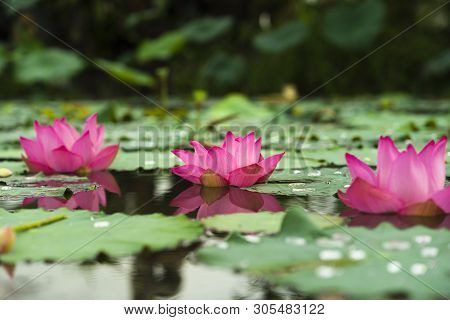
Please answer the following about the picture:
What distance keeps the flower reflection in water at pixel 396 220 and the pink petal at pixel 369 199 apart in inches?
0.5

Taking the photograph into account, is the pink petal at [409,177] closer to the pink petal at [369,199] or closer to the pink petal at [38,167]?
the pink petal at [369,199]

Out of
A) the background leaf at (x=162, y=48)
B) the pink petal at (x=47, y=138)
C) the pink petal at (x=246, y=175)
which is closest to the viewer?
the pink petal at (x=246, y=175)

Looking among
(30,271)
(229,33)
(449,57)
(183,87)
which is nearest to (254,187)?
(30,271)

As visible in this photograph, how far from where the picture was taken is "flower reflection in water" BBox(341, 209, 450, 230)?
104cm

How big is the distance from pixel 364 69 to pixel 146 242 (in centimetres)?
570

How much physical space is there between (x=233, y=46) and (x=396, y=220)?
6.29 metres

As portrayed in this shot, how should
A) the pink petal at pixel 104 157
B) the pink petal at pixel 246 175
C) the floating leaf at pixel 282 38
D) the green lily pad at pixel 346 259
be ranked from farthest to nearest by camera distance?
1. the floating leaf at pixel 282 38
2. the pink petal at pixel 104 157
3. the pink petal at pixel 246 175
4. the green lily pad at pixel 346 259

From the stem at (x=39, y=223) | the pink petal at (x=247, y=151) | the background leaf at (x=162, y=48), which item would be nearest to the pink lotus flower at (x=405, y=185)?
the pink petal at (x=247, y=151)

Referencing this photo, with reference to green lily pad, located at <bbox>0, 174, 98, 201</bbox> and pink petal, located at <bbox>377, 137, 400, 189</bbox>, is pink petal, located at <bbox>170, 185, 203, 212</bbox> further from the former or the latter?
pink petal, located at <bbox>377, 137, 400, 189</bbox>

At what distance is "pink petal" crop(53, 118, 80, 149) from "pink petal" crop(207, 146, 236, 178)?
410 millimetres

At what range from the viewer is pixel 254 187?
1.39 meters

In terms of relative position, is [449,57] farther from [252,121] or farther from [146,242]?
[146,242]

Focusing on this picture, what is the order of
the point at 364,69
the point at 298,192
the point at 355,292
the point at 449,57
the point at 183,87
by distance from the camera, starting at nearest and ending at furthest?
the point at 355,292
the point at 298,192
the point at 449,57
the point at 364,69
the point at 183,87

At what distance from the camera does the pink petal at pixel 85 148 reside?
5.13ft
